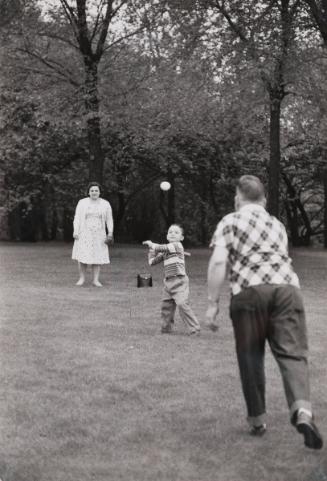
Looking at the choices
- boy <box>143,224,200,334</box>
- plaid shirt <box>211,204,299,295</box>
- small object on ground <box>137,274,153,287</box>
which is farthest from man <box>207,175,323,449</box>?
small object on ground <box>137,274,153,287</box>

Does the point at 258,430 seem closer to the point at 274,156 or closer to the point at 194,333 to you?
the point at 194,333

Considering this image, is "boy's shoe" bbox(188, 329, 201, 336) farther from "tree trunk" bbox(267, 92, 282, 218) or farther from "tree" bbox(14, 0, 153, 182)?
"tree trunk" bbox(267, 92, 282, 218)

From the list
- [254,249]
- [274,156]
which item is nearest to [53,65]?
[274,156]

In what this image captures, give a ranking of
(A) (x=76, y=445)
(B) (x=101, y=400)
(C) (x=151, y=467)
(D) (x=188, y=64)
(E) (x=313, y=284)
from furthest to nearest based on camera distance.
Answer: (D) (x=188, y=64) → (E) (x=313, y=284) → (B) (x=101, y=400) → (A) (x=76, y=445) → (C) (x=151, y=467)

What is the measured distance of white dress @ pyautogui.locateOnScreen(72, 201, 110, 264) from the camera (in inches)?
596

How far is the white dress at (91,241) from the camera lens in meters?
15.1

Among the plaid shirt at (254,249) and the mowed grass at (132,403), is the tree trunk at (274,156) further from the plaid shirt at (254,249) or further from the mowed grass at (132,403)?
the plaid shirt at (254,249)

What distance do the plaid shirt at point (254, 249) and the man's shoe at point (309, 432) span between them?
903mm

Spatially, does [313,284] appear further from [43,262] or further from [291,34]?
[43,262]

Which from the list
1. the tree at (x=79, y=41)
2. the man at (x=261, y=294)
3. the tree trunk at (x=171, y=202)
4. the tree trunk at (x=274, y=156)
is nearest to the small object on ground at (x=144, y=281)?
the tree at (x=79, y=41)

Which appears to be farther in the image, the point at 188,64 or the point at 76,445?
the point at 188,64

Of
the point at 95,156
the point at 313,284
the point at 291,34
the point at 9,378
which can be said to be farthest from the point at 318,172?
the point at 9,378

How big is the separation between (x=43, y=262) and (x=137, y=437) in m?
→ 17.3

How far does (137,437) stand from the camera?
5344 mm
